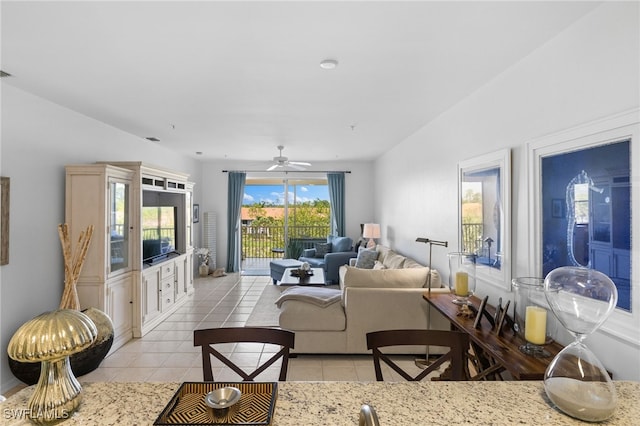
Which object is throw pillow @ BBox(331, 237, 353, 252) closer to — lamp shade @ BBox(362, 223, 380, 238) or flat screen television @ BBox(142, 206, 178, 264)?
lamp shade @ BBox(362, 223, 380, 238)

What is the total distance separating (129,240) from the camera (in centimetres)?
410

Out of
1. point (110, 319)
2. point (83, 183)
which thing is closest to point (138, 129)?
point (83, 183)

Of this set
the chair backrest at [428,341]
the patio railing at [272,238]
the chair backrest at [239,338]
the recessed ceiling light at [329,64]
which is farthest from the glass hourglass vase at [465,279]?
the patio railing at [272,238]

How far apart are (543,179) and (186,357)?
3525mm

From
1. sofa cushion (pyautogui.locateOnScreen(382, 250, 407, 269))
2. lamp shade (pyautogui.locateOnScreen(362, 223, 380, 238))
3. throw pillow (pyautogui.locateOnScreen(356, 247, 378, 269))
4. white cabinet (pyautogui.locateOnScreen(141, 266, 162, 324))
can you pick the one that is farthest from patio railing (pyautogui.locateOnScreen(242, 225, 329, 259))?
white cabinet (pyautogui.locateOnScreen(141, 266, 162, 324))

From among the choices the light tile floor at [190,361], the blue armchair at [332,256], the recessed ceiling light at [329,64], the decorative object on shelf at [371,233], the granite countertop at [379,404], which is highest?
the recessed ceiling light at [329,64]

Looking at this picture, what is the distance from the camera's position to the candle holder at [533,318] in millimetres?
1821

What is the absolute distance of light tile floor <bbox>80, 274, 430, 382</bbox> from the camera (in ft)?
10.2

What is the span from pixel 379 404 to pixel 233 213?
7153 millimetres

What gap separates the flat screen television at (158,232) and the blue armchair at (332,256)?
108 inches

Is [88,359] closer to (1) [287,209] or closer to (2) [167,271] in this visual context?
(2) [167,271]

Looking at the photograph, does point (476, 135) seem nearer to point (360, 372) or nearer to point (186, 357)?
point (360, 372)

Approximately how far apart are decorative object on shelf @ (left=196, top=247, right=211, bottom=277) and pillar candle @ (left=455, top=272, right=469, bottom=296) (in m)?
5.84

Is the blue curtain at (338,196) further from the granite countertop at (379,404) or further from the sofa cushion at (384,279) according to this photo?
the granite countertop at (379,404)
